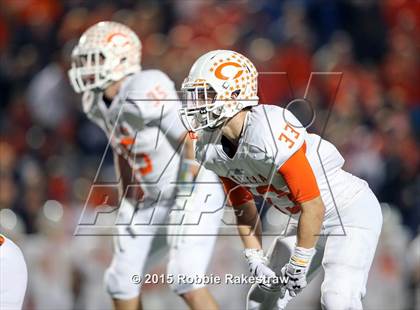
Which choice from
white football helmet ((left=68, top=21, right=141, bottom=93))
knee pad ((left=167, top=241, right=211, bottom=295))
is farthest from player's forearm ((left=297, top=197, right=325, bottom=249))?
white football helmet ((left=68, top=21, right=141, bottom=93))

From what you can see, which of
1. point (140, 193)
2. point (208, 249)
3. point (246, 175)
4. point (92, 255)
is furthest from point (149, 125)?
point (92, 255)

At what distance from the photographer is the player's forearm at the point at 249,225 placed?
5258mm

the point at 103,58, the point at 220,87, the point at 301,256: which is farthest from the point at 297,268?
the point at 103,58

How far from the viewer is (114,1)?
1116 centimetres

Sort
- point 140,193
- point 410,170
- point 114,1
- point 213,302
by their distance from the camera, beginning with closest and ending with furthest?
point 213,302 < point 140,193 < point 410,170 < point 114,1

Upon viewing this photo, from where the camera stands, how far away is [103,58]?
6543 mm

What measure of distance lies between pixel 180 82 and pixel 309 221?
16.1ft

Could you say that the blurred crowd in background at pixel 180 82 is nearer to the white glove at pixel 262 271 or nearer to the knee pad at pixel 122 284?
the knee pad at pixel 122 284

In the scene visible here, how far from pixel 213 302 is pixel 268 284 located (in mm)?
950

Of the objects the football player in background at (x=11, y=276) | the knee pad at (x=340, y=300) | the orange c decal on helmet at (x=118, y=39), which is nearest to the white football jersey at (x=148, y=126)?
the orange c decal on helmet at (x=118, y=39)

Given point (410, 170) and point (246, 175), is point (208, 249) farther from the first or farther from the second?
point (410, 170)

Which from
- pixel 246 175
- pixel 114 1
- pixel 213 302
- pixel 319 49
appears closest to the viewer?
pixel 246 175

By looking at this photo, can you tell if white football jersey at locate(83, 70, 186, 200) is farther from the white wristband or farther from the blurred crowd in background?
the blurred crowd in background

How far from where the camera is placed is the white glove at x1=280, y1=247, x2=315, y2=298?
15.8ft
